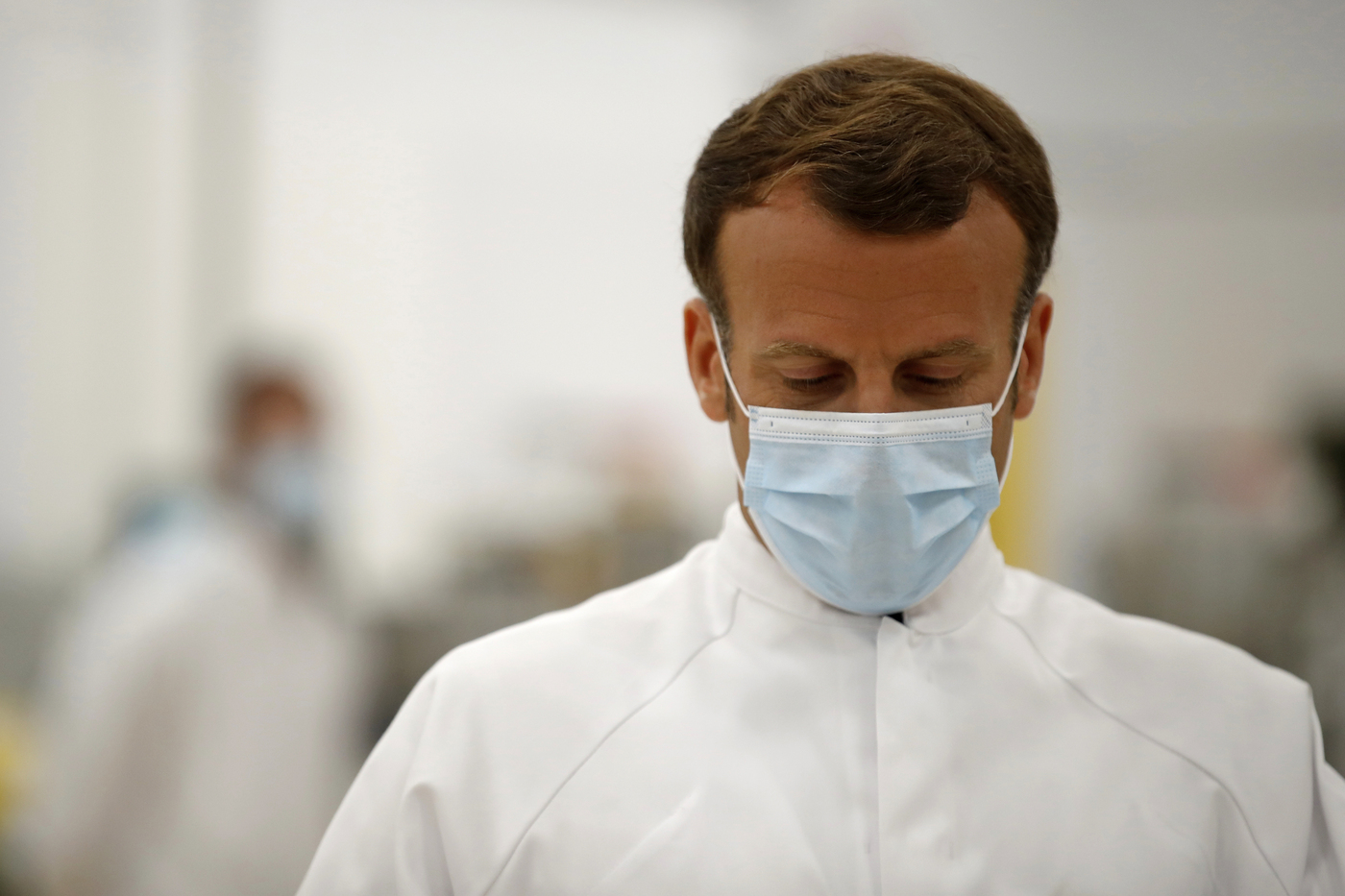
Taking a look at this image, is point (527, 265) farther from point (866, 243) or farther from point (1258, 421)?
point (866, 243)

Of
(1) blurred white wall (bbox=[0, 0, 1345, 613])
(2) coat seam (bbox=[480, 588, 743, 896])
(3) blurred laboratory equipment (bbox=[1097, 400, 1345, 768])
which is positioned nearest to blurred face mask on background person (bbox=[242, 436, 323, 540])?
(1) blurred white wall (bbox=[0, 0, 1345, 613])

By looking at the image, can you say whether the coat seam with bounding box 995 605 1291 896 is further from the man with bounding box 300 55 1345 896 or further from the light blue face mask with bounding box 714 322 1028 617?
the light blue face mask with bounding box 714 322 1028 617

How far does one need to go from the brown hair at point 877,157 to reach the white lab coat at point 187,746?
6.50 feet

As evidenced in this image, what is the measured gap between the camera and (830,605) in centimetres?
116

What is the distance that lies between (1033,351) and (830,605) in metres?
0.35

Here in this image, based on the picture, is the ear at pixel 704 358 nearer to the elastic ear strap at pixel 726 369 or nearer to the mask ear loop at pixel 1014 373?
the elastic ear strap at pixel 726 369

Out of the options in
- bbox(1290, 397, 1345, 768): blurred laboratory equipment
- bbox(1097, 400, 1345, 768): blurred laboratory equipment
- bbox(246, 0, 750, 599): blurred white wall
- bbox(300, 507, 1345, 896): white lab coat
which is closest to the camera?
bbox(300, 507, 1345, 896): white lab coat

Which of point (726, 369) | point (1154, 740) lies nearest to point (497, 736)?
point (726, 369)

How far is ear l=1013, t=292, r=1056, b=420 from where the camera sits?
1.19 metres

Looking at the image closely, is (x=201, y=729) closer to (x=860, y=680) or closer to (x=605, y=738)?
(x=605, y=738)

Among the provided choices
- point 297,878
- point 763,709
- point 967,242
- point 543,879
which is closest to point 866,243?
point 967,242

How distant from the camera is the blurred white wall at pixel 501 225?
13.9 ft

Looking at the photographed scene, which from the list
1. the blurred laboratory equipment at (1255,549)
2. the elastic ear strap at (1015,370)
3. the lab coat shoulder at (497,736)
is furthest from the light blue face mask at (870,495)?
the blurred laboratory equipment at (1255,549)

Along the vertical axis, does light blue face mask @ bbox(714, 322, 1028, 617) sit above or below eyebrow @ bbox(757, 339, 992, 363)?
below
